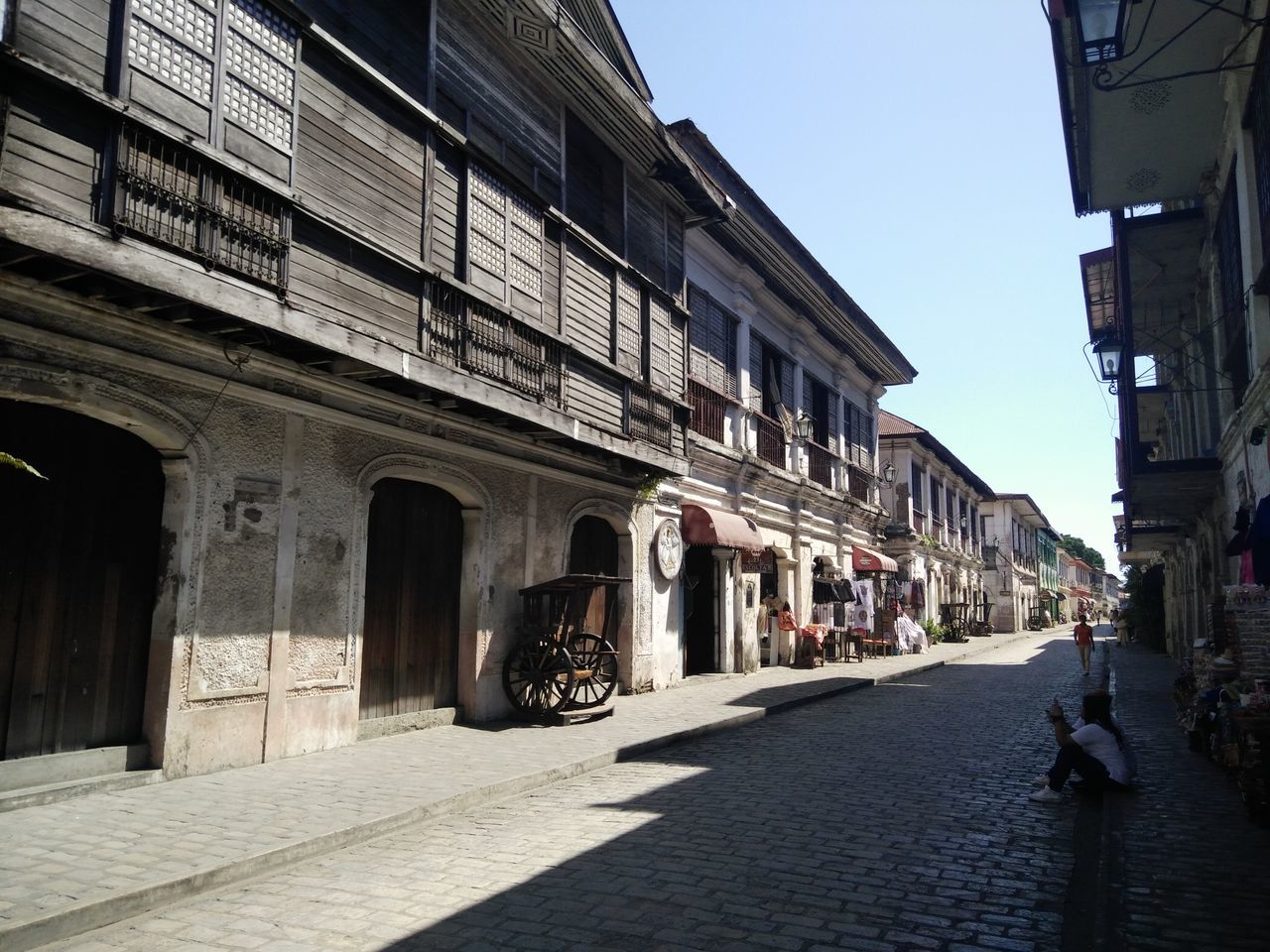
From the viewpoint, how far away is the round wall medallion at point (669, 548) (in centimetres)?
1419

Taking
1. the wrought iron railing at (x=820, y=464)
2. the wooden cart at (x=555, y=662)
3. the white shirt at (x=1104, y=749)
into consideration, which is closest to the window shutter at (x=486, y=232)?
the wooden cart at (x=555, y=662)

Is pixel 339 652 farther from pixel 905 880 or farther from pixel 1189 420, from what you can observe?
pixel 1189 420

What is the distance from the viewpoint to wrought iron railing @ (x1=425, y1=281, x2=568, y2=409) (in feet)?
29.5

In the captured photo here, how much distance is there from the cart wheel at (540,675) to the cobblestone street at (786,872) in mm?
1948

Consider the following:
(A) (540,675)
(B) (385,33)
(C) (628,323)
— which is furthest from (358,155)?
(A) (540,675)

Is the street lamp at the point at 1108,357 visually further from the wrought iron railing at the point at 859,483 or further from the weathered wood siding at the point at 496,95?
the weathered wood siding at the point at 496,95

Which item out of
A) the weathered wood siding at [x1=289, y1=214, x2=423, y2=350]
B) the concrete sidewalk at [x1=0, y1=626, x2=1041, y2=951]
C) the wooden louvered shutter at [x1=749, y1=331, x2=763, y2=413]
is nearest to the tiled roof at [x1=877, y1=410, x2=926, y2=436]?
the wooden louvered shutter at [x1=749, y1=331, x2=763, y2=413]

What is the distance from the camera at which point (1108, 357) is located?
15.8 metres

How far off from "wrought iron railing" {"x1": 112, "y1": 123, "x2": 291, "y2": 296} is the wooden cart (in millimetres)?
4909

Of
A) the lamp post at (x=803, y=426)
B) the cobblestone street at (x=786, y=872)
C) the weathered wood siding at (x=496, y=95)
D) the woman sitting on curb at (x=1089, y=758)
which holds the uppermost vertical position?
the weathered wood siding at (x=496, y=95)

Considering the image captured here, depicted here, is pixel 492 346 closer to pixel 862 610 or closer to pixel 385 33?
pixel 385 33

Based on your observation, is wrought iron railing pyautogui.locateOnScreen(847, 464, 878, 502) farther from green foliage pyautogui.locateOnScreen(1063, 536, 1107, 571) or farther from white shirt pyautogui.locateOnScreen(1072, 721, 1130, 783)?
green foliage pyautogui.locateOnScreen(1063, 536, 1107, 571)

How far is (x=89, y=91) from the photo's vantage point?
5.76 meters

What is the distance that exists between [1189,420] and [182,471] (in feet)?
52.4
